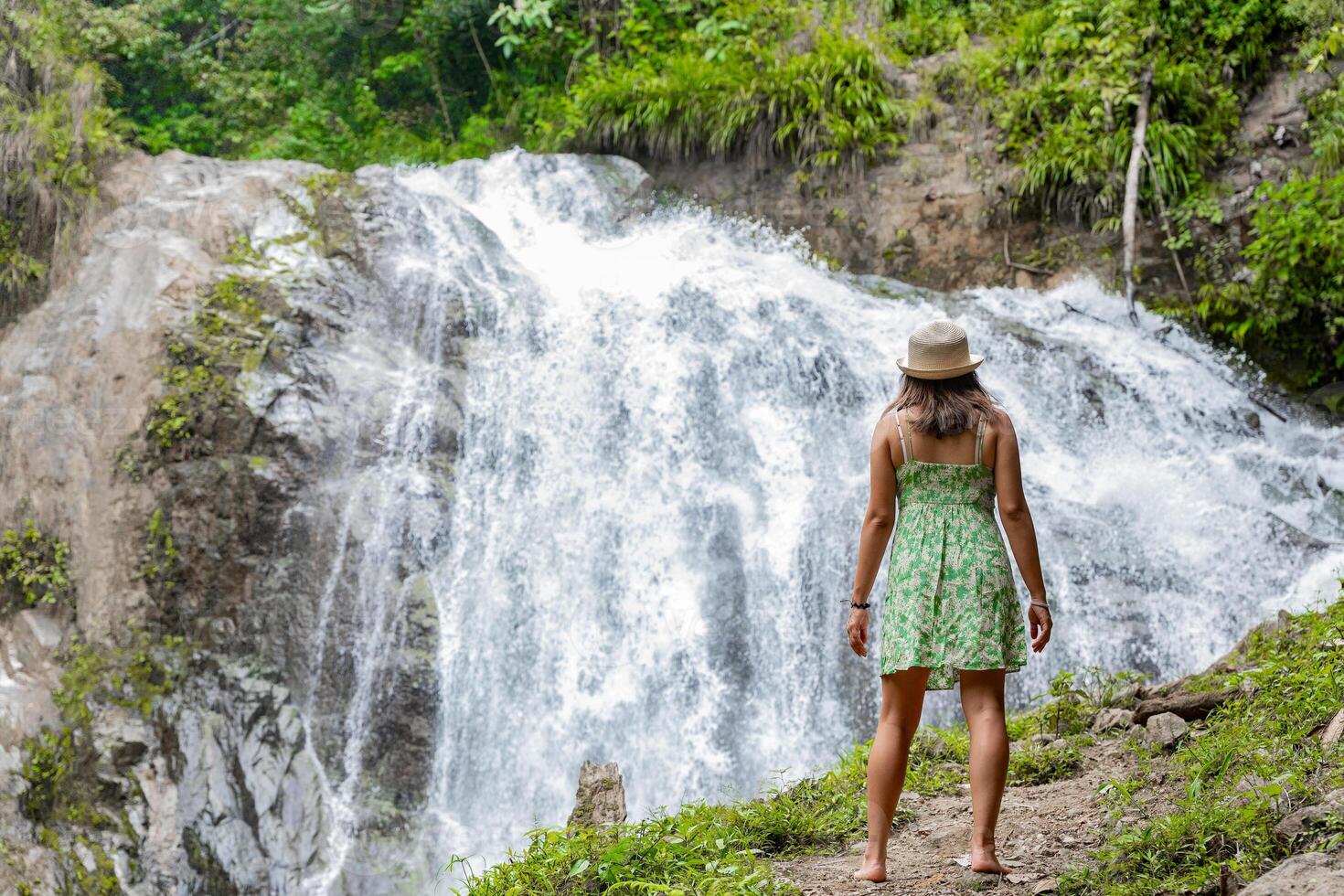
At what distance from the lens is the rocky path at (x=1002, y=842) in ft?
11.6

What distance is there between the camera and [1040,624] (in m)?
3.60

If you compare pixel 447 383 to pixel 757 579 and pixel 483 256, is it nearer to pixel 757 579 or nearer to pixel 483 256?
pixel 483 256

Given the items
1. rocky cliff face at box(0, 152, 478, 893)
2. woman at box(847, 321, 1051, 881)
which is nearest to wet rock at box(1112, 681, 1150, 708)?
woman at box(847, 321, 1051, 881)

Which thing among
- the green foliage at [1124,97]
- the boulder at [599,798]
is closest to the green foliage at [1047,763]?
the boulder at [599,798]

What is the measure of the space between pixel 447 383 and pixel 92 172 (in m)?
4.18

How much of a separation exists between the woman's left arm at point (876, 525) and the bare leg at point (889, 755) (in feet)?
0.55

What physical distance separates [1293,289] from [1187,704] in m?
6.64

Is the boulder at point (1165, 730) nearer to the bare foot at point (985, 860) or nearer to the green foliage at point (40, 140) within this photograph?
the bare foot at point (985, 860)

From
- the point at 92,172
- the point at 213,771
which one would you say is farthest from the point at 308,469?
the point at 92,172

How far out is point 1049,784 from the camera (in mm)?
4828

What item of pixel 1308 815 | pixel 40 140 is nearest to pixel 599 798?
pixel 1308 815

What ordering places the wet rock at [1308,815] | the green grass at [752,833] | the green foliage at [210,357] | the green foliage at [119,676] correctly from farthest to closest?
1. the green foliage at [210,357]
2. the green foliage at [119,676]
3. the green grass at [752,833]
4. the wet rock at [1308,815]

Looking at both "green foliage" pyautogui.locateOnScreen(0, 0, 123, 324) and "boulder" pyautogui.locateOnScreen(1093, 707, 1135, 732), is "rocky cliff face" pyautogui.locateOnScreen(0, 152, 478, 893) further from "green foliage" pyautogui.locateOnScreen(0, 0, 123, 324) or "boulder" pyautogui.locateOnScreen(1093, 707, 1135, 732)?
"boulder" pyautogui.locateOnScreen(1093, 707, 1135, 732)

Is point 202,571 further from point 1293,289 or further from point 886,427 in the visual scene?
point 1293,289
